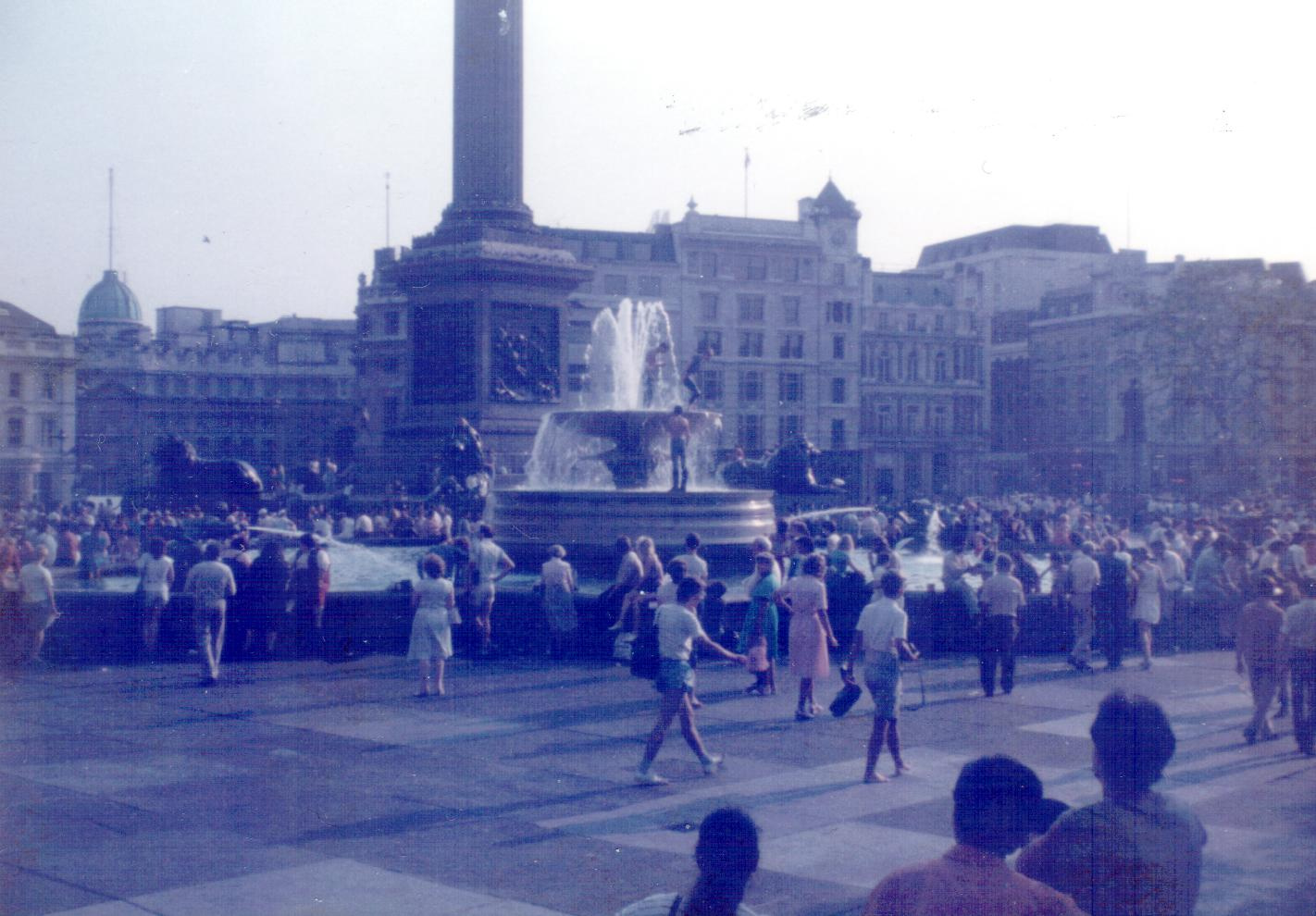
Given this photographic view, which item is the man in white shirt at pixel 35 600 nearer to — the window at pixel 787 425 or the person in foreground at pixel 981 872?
the person in foreground at pixel 981 872

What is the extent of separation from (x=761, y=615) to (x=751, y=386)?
71.6m

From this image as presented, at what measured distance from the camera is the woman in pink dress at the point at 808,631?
1294 cm

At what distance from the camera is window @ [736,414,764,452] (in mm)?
84062

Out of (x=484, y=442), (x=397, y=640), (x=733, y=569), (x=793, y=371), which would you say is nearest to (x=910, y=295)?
(x=793, y=371)

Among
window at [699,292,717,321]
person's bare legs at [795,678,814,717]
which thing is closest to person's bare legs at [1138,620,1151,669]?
person's bare legs at [795,678,814,717]

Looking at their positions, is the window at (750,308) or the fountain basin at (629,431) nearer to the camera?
the fountain basin at (629,431)

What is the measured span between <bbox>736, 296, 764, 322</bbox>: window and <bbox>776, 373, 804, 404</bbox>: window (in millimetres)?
3912

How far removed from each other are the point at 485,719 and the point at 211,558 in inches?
164

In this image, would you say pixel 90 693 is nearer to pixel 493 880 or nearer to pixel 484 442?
pixel 493 880

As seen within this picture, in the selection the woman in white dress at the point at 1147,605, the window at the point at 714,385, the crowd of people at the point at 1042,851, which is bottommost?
the woman in white dress at the point at 1147,605

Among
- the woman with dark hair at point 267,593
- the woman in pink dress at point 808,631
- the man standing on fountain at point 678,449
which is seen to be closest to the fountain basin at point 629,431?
the man standing on fountain at point 678,449

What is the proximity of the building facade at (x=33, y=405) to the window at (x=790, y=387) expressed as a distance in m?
44.3

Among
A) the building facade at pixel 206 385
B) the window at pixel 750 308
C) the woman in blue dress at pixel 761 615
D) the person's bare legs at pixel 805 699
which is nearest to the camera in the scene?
the person's bare legs at pixel 805 699

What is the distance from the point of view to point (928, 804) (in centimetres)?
960
